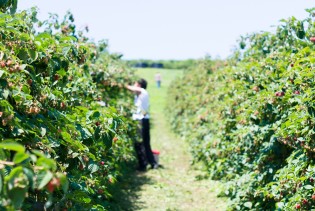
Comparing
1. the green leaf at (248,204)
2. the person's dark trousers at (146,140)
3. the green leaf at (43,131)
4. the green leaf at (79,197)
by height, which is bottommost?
the green leaf at (248,204)

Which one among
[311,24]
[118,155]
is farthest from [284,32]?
[118,155]

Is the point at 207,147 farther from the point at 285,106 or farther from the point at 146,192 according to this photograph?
the point at 285,106

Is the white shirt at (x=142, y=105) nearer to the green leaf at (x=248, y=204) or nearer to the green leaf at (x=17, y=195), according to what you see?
the green leaf at (x=248, y=204)

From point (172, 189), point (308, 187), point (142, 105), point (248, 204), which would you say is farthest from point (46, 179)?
point (142, 105)

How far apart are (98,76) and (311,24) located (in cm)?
304

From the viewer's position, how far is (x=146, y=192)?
732cm

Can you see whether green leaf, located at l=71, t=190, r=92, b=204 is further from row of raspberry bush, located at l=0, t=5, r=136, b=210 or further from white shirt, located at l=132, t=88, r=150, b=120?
white shirt, located at l=132, t=88, r=150, b=120

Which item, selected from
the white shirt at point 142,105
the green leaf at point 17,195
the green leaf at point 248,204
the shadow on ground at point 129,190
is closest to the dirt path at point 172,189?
the shadow on ground at point 129,190

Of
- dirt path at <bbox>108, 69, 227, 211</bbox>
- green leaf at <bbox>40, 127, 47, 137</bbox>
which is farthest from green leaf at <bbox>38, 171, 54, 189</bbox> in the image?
dirt path at <bbox>108, 69, 227, 211</bbox>

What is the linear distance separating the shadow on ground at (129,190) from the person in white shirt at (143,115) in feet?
1.06

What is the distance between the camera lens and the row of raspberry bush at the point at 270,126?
4102 mm

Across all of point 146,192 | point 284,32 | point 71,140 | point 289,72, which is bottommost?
point 146,192

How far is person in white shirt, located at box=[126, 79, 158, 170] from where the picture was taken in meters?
8.59

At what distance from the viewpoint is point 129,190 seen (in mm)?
7375
